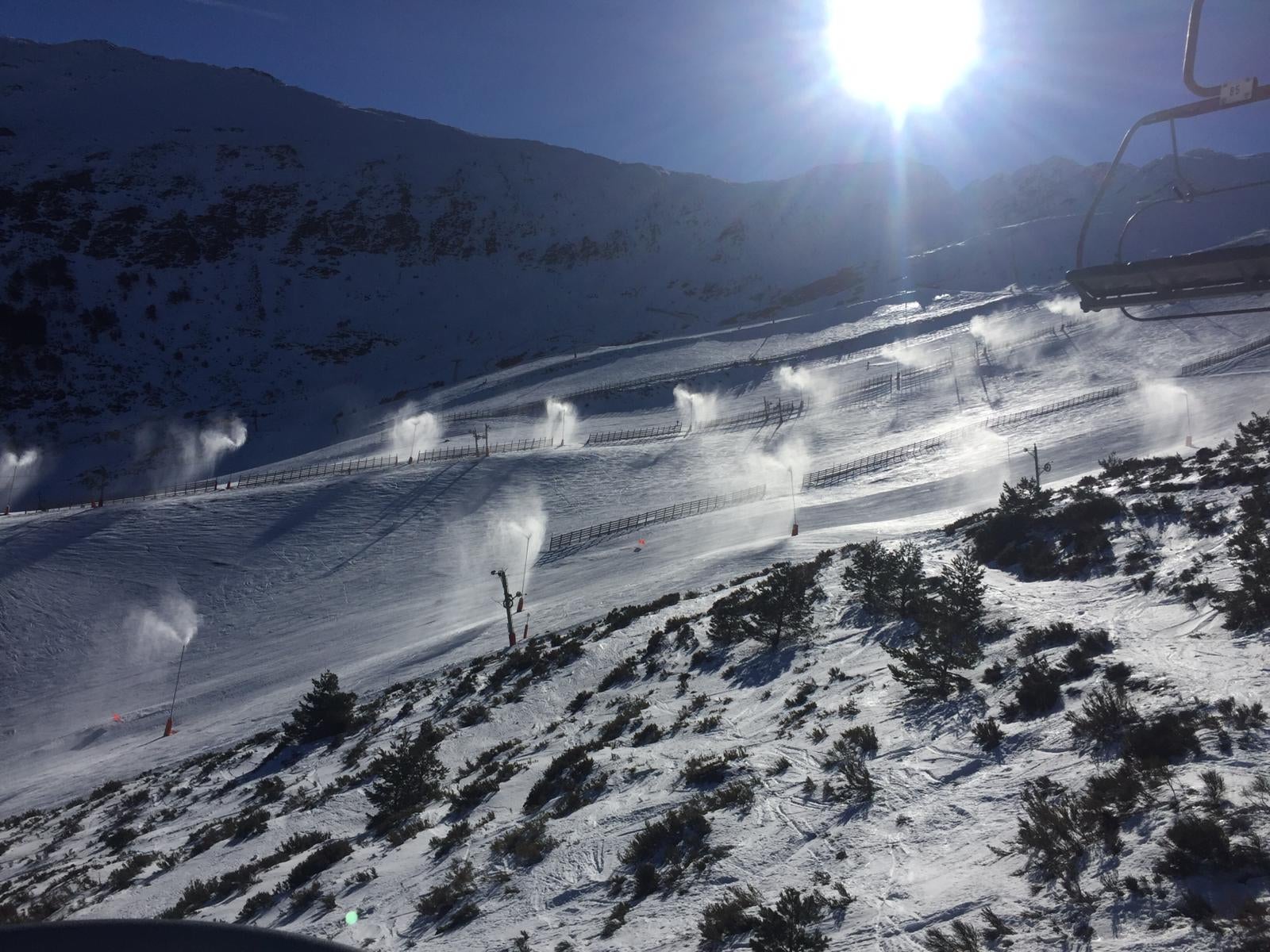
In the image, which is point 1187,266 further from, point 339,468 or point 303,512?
point 339,468

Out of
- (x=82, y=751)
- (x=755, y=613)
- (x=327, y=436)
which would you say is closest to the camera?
(x=755, y=613)

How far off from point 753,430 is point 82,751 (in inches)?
1951

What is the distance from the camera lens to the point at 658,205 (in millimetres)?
155750

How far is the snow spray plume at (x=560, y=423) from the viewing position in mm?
67000

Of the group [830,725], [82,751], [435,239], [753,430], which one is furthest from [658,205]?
[830,725]

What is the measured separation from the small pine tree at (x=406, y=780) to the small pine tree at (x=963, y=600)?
31.6 feet

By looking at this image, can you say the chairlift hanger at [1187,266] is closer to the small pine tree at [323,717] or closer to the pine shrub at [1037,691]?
the pine shrub at [1037,691]

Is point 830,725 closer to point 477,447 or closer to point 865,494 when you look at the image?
point 865,494

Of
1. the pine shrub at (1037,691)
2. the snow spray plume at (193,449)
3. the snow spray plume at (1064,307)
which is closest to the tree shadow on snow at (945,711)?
the pine shrub at (1037,691)

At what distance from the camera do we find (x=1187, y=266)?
486cm

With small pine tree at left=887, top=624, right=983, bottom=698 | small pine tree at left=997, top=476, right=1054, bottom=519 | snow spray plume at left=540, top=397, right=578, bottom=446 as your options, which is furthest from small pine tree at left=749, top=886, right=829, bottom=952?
snow spray plume at left=540, top=397, right=578, bottom=446

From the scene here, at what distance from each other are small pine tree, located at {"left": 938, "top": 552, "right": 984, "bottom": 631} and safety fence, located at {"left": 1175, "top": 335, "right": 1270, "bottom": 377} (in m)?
56.7

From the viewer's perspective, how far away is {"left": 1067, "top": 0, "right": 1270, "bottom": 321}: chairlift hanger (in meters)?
4.43

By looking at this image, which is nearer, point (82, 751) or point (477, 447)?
point (82, 751)
